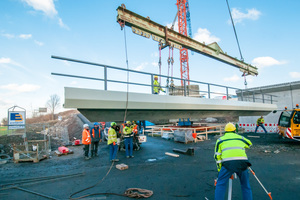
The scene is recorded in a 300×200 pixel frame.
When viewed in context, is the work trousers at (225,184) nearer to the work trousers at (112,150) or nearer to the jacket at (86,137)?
the work trousers at (112,150)

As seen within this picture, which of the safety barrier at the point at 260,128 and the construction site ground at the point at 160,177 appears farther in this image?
the safety barrier at the point at 260,128

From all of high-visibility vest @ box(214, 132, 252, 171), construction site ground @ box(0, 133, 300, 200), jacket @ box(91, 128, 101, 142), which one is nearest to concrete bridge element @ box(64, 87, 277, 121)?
construction site ground @ box(0, 133, 300, 200)

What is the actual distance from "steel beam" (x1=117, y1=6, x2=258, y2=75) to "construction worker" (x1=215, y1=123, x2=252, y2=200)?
5444 mm

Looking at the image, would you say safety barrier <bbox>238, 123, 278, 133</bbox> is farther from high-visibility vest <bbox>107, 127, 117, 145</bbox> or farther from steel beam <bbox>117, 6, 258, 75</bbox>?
high-visibility vest <bbox>107, 127, 117, 145</bbox>

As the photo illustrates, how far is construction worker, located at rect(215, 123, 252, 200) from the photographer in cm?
287

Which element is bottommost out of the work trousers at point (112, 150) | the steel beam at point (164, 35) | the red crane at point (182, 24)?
the work trousers at point (112, 150)

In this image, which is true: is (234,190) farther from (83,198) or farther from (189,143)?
(189,143)

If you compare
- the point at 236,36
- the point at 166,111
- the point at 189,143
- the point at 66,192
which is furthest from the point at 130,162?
the point at 236,36

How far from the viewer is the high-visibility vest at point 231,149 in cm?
291

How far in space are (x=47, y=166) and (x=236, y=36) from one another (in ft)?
35.4

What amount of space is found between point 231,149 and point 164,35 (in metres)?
6.17

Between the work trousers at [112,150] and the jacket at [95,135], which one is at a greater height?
the jacket at [95,135]

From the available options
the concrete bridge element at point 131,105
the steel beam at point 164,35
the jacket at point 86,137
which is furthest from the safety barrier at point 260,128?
the jacket at point 86,137

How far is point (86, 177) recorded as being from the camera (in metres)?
5.20
